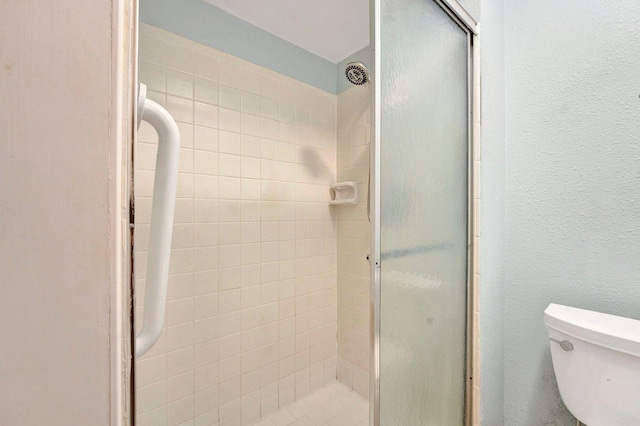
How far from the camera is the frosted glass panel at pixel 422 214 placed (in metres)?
0.69

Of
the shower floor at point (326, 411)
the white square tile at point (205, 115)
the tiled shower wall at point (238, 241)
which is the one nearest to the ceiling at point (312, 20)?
the tiled shower wall at point (238, 241)

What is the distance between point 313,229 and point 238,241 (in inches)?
19.5

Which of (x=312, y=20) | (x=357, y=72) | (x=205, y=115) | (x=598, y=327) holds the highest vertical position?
(x=312, y=20)

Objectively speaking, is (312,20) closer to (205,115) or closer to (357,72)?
(357,72)

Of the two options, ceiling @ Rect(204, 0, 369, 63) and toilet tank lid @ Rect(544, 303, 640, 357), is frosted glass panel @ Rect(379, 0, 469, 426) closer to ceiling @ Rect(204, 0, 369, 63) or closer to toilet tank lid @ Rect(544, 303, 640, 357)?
toilet tank lid @ Rect(544, 303, 640, 357)

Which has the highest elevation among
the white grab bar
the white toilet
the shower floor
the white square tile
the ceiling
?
the ceiling

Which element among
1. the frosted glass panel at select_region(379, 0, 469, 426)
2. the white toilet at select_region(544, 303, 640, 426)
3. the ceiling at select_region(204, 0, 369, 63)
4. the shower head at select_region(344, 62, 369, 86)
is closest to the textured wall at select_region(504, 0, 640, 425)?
the white toilet at select_region(544, 303, 640, 426)

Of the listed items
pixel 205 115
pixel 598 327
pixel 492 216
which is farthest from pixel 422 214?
pixel 205 115

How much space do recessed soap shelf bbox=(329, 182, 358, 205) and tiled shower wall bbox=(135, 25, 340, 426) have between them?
77 mm

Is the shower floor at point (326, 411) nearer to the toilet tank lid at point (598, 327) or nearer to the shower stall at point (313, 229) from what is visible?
the shower stall at point (313, 229)

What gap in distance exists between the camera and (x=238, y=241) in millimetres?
1411

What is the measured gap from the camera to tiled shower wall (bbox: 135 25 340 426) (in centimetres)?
120

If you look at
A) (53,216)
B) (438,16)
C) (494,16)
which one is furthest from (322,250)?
(53,216)

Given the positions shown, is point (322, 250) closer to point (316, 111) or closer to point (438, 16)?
point (316, 111)
